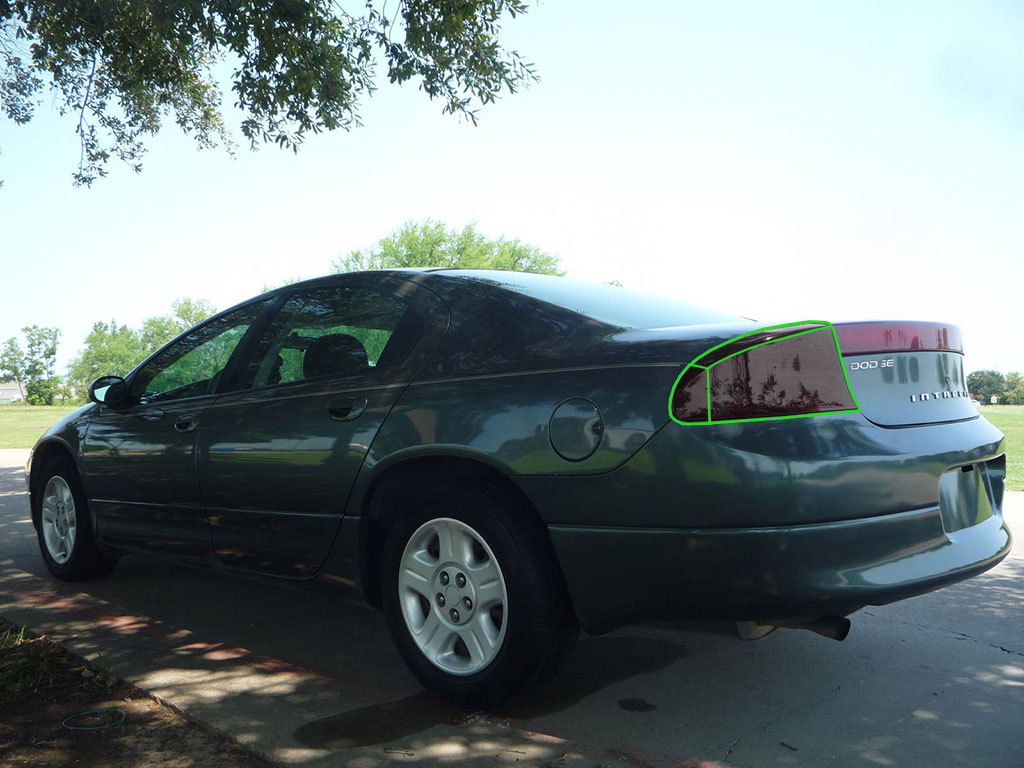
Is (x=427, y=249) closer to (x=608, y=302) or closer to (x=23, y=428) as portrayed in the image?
(x=23, y=428)

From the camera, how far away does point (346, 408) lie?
348cm

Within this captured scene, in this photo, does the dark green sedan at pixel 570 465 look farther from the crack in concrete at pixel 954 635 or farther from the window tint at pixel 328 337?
the crack in concrete at pixel 954 635

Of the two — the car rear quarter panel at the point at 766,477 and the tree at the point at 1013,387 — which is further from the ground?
the car rear quarter panel at the point at 766,477

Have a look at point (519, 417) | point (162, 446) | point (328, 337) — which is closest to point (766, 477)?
point (519, 417)

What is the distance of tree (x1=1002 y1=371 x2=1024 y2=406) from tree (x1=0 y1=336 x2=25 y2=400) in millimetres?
114810

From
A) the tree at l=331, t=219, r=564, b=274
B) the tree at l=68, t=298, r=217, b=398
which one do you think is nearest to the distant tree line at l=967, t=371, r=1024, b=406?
the tree at l=331, t=219, r=564, b=274

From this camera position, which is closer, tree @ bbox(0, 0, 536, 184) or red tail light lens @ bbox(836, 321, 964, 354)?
red tail light lens @ bbox(836, 321, 964, 354)

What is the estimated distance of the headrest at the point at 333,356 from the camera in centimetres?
363

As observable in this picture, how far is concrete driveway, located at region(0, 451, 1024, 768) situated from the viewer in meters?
2.79

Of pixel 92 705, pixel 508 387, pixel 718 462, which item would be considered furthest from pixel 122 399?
pixel 718 462

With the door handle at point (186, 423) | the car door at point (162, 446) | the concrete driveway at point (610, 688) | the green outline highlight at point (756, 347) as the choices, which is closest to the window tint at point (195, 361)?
the car door at point (162, 446)

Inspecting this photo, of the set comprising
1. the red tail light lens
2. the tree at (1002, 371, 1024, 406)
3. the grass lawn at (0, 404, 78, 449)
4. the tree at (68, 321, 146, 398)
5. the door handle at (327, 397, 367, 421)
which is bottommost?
the tree at (1002, 371, 1024, 406)

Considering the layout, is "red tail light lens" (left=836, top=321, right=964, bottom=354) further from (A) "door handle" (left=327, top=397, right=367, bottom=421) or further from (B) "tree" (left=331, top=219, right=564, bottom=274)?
(B) "tree" (left=331, top=219, right=564, bottom=274)

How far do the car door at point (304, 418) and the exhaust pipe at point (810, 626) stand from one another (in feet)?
4.89
